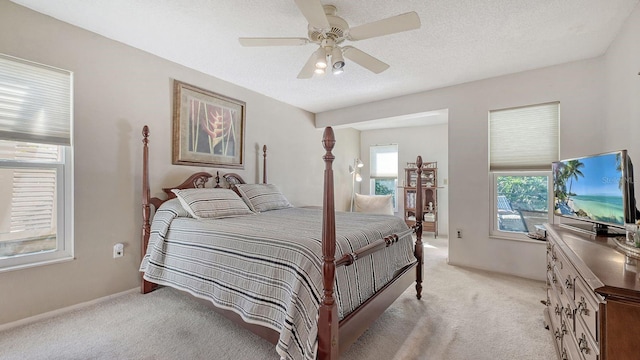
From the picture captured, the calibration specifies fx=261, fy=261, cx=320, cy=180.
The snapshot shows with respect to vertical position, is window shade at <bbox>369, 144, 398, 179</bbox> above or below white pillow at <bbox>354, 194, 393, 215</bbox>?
above

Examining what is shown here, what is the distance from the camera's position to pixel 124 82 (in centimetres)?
256

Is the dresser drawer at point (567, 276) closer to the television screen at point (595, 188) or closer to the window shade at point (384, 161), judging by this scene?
the television screen at point (595, 188)

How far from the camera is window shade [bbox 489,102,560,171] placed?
3027 millimetres

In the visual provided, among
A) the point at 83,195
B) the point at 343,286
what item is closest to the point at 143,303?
the point at 83,195

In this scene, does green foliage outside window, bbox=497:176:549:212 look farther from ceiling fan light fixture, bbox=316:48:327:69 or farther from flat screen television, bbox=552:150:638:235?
ceiling fan light fixture, bbox=316:48:327:69

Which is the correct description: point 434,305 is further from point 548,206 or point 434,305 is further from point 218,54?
point 218,54

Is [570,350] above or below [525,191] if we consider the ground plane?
below

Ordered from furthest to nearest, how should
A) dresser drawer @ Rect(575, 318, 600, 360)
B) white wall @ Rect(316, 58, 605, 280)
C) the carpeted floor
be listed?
1. white wall @ Rect(316, 58, 605, 280)
2. the carpeted floor
3. dresser drawer @ Rect(575, 318, 600, 360)

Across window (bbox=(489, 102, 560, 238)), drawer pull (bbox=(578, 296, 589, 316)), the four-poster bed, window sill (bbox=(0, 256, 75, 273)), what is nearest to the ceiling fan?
the four-poster bed

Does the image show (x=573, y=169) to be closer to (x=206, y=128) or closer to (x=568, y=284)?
(x=568, y=284)

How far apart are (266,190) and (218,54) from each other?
1667 millimetres

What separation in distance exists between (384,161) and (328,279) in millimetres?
5159

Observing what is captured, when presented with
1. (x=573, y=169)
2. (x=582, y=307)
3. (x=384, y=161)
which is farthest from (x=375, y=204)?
(x=582, y=307)

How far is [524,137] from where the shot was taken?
3.19 meters
